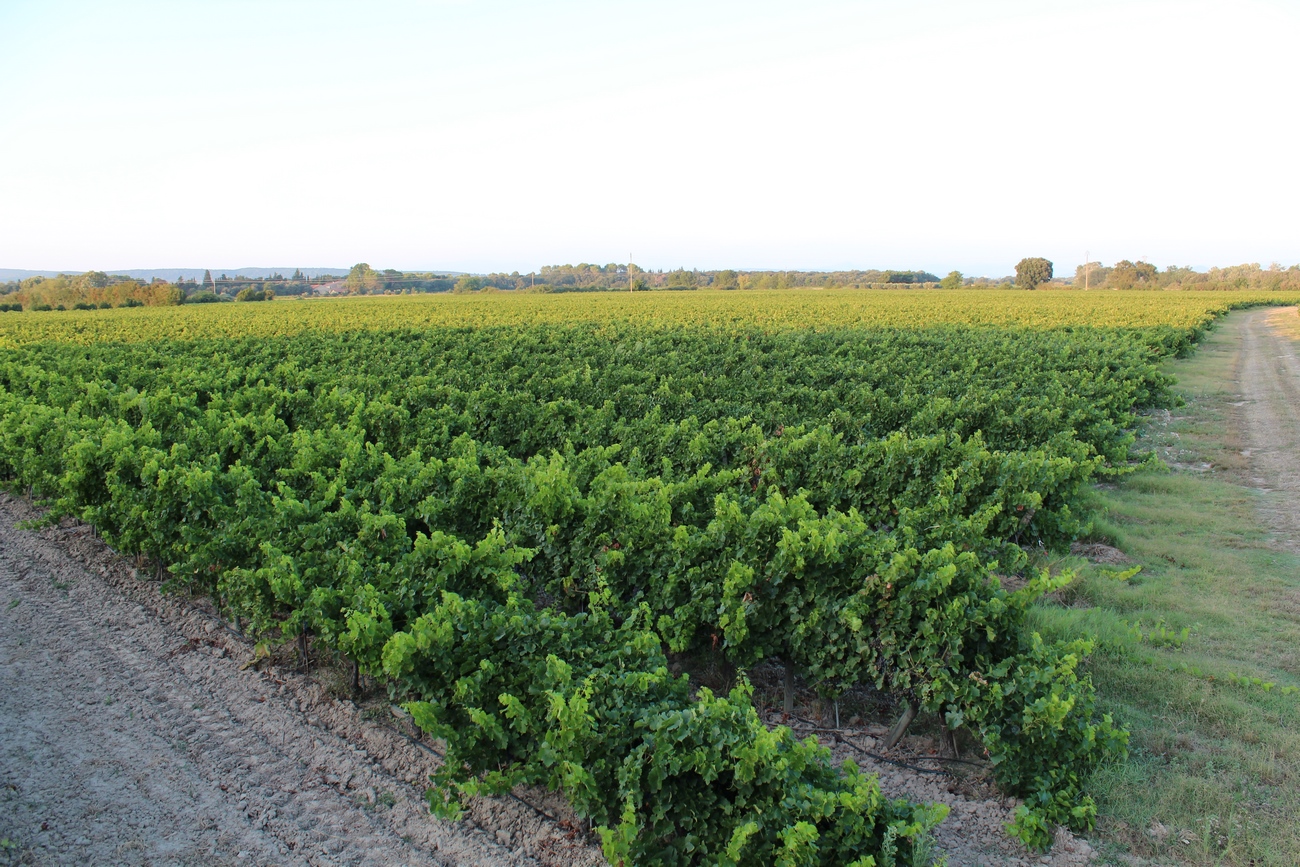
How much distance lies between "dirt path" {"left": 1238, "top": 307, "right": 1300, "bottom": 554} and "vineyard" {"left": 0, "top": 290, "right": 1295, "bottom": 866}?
6.28 feet

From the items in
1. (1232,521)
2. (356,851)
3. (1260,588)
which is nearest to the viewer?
(356,851)

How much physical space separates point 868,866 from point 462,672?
2341 mm

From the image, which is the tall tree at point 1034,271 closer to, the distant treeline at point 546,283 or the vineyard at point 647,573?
the distant treeline at point 546,283

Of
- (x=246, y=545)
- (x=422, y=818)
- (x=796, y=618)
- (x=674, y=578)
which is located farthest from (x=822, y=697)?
(x=246, y=545)

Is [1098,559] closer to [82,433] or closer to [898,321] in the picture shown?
[82,433]

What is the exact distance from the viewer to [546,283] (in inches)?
4663

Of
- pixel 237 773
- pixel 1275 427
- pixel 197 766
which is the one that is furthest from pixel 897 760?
pixel 1275 427

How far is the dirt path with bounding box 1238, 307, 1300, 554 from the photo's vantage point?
9750 millimetres

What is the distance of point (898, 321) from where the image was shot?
33.7 m

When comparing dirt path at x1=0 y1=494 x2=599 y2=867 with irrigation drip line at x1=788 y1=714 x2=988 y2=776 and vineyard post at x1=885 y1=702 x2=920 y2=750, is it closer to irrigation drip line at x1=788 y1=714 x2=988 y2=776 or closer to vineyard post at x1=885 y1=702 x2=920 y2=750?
irrigation drip line at x1=788 y1=714 x2=988 y2=776

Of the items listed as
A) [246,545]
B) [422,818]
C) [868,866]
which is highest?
[246,545]

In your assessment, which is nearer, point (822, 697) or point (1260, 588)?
point (822, 697)

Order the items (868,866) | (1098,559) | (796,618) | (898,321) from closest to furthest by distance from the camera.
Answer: (868,866)
(796,618)
(1098,559)
(898,321)

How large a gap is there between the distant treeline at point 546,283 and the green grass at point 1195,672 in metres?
71.1
